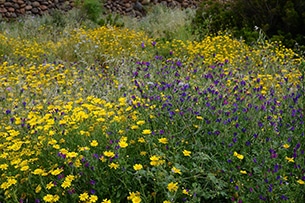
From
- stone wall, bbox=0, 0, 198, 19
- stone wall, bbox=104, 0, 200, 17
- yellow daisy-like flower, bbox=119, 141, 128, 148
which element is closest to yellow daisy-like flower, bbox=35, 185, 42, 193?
yellow daisy-like flower, bbox=119, 141, 128, 148

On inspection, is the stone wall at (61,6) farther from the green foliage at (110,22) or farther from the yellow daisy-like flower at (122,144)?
the yellow daisy-like flower at (122,144)

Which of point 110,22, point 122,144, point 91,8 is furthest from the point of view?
point 91,8

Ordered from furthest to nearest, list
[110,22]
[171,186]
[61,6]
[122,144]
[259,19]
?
[61,6]
[110,22]
[259,19]
[122,144]
[171,186]

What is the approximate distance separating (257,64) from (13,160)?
3436 millimetres

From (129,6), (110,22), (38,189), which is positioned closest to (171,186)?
(38,189)

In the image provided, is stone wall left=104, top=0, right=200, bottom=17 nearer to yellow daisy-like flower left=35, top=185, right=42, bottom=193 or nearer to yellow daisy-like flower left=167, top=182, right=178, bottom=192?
yellow daisy-like flower left=35, top=185, right=42, bottom=193

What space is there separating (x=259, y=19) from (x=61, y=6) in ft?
24.8

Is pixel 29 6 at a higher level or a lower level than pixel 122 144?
lower

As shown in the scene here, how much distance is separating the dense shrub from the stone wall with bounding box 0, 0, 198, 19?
5343 millimetres

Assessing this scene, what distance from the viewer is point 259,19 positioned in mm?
7438

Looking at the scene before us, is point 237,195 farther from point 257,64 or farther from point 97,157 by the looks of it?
point 257,64

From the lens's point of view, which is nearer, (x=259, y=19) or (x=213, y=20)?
(x=259, y=19)

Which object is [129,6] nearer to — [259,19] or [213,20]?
[213,20]

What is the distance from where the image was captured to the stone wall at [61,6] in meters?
12.1
